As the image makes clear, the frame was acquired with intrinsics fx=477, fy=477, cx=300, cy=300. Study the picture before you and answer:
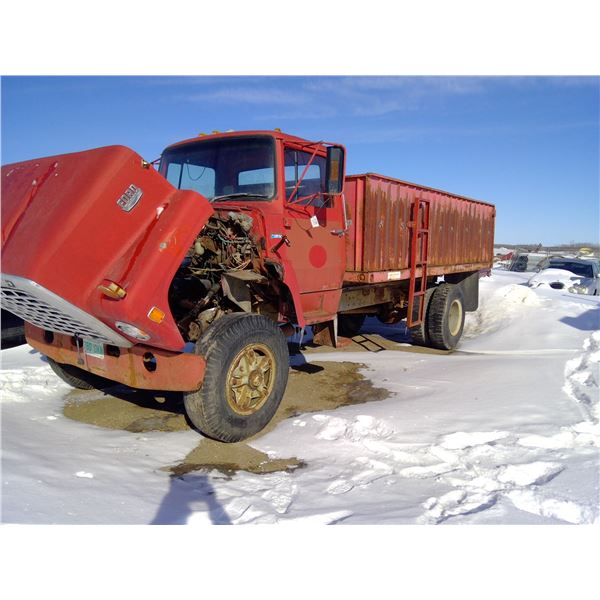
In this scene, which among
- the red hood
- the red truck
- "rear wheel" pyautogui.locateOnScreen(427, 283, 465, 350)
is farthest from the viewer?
"rear wheel" pyautogui.locateOnScreen(427, 283, 465, 350)

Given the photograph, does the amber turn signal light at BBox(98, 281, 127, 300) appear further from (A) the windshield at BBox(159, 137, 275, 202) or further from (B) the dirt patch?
(A) the windshield at BBox(159, 137, 275, 202)

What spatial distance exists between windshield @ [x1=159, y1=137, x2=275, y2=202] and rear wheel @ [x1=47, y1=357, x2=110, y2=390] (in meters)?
2.30

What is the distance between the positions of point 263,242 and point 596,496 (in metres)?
3.11

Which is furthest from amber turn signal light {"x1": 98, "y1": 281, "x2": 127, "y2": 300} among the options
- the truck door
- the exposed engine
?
the truck door

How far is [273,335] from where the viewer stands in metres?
4.27

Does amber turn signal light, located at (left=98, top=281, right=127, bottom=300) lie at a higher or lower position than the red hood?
lower

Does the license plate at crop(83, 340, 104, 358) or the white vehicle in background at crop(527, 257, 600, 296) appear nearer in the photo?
the license plate at crop(83, 340, 104, 358)

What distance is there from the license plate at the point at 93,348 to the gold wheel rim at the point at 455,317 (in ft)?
19.6

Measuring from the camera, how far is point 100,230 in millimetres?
3072

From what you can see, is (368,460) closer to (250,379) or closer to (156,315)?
(250,379)

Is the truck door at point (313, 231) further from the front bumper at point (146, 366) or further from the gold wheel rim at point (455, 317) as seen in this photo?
the gold wheel rim at point (455, 317)

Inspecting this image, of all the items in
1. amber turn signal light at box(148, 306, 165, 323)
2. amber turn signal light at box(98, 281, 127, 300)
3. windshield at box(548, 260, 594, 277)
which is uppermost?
windshield at box(548, 260, 594, 277)

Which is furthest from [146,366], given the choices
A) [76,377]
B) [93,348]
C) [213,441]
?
[76,377]

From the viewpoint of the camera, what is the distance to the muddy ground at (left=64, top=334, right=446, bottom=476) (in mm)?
3619
